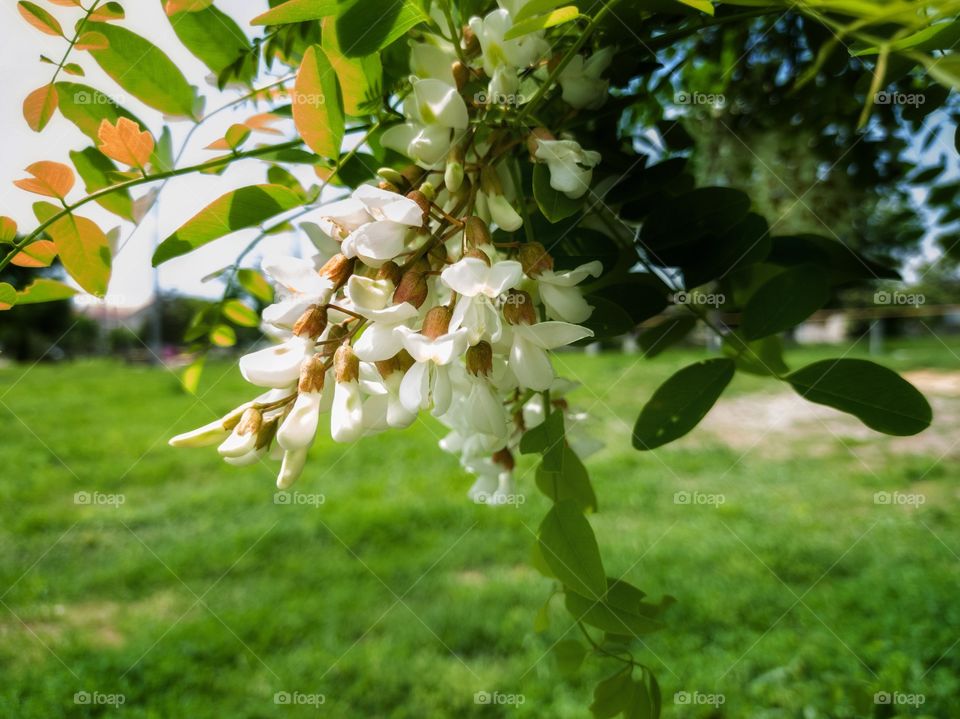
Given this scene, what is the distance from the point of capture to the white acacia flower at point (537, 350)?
33 cm

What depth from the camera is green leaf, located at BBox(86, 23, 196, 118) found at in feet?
1.57

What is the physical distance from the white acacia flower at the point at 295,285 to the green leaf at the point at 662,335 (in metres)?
0.35

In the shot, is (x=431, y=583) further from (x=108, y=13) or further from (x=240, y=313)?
(x=108, y=13)

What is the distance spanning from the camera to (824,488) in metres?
2.39

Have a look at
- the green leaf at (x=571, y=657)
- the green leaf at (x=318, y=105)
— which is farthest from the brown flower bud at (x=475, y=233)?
the green leaf at (x=571, y=657)

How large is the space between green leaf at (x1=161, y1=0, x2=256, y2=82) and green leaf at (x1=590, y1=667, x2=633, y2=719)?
1.59ft

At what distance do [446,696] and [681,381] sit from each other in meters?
1.01

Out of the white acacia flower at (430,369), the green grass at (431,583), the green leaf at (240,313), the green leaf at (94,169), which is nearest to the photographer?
the white acacia flower at (430,369)

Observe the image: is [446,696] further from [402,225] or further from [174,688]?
[402,225]

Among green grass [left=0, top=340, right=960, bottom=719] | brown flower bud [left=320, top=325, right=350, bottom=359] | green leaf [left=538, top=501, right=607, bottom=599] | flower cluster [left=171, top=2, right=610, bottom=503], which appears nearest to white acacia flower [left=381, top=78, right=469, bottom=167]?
flower cluster [left=171, top=2, right=610, bottom=503]

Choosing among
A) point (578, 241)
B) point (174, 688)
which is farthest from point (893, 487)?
point (578, 241)

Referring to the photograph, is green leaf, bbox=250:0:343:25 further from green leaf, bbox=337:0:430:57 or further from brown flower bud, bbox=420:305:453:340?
brown flower bud, bbox=420:305:453:340

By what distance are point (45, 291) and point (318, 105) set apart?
27cm

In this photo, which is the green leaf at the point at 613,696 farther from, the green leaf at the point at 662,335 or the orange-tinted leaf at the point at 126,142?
the orange-tinted leaf at the point at 126,142
